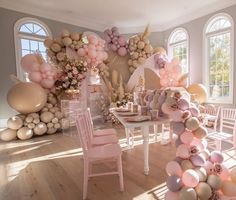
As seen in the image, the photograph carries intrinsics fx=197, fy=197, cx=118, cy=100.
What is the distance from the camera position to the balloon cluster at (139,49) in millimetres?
5824

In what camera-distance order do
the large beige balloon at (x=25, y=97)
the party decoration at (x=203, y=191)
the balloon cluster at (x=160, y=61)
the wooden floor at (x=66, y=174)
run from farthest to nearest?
1. the balloon cluster at (x=160, y=61)
2. the large beige balloon at (x=25, y=97)
3. the wooden floor at (x=66, y=174)
4. the party decoration at (x=203, y=191)

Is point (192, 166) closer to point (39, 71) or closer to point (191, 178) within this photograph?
point (191, 178)

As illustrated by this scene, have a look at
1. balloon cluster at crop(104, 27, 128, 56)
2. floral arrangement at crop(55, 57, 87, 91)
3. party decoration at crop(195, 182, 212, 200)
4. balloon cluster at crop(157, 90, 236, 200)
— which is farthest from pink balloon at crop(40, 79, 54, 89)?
Result: party decoration at crop(195, 182, 212, 200)

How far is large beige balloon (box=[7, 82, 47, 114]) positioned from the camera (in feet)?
13.4

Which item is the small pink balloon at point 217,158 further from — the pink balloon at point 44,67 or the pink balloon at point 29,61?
the pink balloon at point 29,61

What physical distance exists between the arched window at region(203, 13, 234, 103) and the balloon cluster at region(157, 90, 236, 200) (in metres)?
4.08

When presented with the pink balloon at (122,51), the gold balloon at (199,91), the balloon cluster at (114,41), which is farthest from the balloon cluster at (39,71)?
the gold balloon at (199,91)

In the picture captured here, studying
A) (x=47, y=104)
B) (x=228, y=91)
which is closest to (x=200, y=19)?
(x=228, y=91)

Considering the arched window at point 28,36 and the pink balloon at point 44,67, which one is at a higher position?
the arched window at point 28,36

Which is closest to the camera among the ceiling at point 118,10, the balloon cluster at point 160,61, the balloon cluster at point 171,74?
the ceiling at point 118,10

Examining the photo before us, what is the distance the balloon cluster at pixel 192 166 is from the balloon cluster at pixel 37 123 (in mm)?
3400

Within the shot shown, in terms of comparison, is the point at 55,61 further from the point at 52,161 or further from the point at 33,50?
the point at 52,161

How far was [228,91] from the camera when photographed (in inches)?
206

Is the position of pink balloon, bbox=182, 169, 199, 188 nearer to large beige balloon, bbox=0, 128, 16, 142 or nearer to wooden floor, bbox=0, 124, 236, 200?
wooden floor, bbox=0, 124, 236, 200
